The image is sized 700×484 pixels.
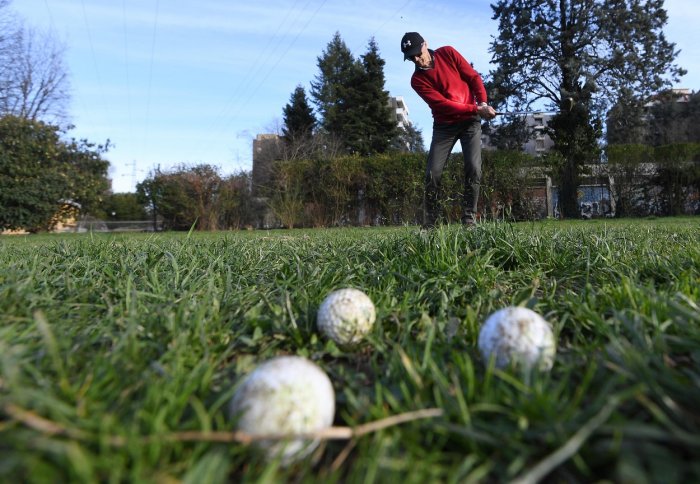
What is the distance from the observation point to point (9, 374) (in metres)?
0.82

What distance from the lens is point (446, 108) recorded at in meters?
4.69

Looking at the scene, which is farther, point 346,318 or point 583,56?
point 583,56

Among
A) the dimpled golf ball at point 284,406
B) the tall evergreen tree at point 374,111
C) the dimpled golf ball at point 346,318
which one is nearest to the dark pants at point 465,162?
the dimpled golf ball at point 346,318

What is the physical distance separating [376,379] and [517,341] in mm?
417

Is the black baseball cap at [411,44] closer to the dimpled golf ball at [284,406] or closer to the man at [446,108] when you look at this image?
the man at [446,108]

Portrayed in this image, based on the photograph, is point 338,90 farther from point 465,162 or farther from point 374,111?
point 465,162

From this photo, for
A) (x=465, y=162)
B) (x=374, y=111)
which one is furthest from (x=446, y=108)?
(x=374, y=111)

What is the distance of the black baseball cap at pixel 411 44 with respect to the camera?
181 inches

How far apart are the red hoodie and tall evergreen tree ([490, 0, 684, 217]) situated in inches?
669

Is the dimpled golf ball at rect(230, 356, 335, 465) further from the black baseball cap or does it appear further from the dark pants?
the black baseball cap

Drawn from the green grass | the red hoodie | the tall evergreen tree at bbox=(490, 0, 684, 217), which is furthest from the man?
the tall evergreen tree at bbox=(490, 0, 684, 217)

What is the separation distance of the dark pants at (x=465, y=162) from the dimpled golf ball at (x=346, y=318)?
3000mm

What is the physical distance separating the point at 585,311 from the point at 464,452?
3.20 feet

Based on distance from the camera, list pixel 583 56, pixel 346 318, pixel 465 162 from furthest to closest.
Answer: pixel 583 56 < pixel 465 162 < pixel 346 318
